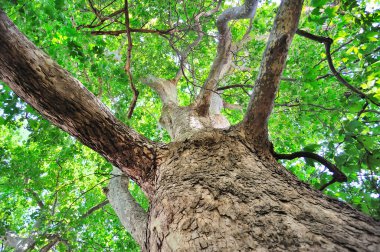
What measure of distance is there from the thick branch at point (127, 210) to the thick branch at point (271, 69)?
54.1 inches

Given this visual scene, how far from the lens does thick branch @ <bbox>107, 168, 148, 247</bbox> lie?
9.11 ft

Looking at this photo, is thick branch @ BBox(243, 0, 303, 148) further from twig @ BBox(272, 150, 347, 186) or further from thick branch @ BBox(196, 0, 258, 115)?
thick branch @ BBox(196, 0, 258, 115)

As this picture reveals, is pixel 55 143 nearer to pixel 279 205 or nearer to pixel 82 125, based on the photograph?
pixel 82 125

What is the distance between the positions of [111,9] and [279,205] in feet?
28.1

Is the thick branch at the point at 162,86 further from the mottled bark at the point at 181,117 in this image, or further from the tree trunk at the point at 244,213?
the tree trunk at the point at 244,213

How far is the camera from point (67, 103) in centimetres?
182

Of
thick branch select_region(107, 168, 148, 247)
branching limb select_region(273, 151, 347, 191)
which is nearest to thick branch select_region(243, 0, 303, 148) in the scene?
branching limb select_region(273, 151, 347, 191)

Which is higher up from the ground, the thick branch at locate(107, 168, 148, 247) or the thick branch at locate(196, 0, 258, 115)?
the thick branch at locate(196, 0, 258, 115)

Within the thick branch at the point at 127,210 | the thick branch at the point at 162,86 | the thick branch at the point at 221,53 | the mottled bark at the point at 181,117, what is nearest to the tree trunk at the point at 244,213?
the mottled bark at the point at 181,117

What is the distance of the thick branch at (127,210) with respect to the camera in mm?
2776

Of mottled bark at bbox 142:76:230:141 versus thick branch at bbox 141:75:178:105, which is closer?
mottled bark at bbox 142:76:230:141

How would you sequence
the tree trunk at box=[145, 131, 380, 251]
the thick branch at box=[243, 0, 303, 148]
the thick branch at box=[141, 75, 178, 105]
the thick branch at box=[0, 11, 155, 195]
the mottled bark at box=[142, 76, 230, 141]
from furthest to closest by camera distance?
1. the thick branch at box=[141, 75, 178, 105]
2. the mottled bark at box=[142, 76, 230, 141]
3. the thick branch at box=[243, 0, 303, 148]
4. the thick branch at box=[0, 11, 155, 195]
5. the tree trunk at box=[145, 131, 380, 251]

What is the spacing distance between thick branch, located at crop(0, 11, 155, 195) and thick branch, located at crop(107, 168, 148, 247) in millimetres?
723

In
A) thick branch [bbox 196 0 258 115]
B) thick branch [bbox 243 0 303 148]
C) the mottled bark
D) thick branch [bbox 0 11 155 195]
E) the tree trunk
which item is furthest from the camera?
thick branch [bbox 196 0 258 115]
